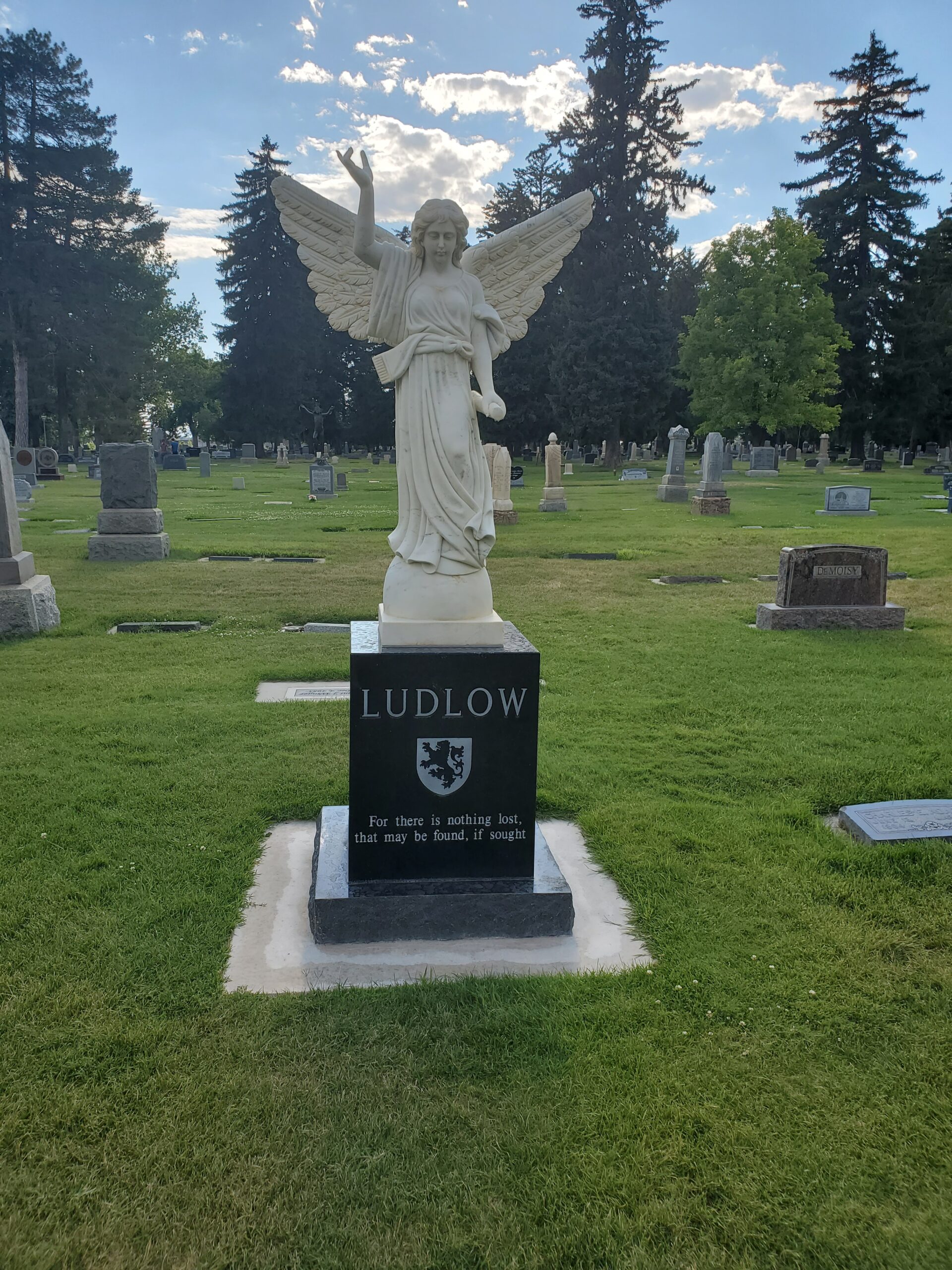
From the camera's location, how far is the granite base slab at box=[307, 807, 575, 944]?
368 cm

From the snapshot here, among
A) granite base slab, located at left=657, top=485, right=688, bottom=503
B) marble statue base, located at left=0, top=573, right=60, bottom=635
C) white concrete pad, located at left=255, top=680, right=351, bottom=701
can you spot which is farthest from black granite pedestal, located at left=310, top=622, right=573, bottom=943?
granite base slab, located at left=657, top=485, right=688, bottom=503

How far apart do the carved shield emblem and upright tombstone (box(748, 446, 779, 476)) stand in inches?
1420

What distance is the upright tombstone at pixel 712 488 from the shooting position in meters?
21.9

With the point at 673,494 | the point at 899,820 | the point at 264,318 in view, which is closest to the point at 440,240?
the point at 899,820

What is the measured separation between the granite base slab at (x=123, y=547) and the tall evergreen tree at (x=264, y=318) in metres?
43.2

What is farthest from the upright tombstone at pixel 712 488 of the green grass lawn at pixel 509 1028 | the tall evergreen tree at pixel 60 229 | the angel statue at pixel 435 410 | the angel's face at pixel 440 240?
the tall evergreen tree at pixel 60 229

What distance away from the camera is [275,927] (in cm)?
373

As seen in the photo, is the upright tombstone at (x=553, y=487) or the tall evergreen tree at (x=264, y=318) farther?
the tall evergreen tree at (x=264, y=318)

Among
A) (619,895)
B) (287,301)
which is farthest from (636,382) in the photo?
(619,895)

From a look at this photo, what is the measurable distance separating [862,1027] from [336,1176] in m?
1.90

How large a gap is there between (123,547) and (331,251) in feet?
33.4

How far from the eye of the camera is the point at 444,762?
379cm

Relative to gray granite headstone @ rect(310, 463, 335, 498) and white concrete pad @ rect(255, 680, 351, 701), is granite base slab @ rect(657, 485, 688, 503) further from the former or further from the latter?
white concrete pad @ rect(255, 680, 351, 701)

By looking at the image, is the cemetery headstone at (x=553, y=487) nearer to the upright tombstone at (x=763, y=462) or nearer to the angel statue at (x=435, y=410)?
the upright tombstone at (x=763, y=462)
